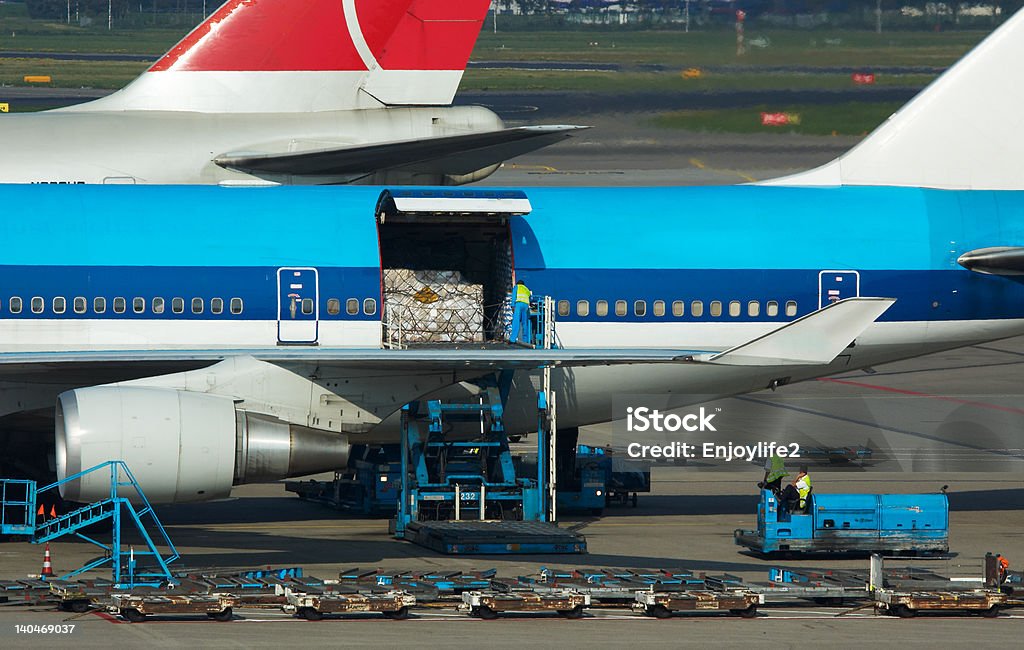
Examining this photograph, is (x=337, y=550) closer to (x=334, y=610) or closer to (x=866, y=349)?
(x=334, y=610)

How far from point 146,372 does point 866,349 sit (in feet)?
38.1

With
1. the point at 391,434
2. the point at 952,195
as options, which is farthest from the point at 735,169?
the point at 391,434

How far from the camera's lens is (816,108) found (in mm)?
46812

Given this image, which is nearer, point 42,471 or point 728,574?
point 728,574

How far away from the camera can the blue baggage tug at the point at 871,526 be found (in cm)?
2355

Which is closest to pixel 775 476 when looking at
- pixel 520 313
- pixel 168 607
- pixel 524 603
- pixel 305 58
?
pixel 520 313

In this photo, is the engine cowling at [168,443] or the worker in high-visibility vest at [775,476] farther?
the worker in high-visibility vest at [775,476]

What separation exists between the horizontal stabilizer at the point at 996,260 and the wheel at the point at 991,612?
28.7ft

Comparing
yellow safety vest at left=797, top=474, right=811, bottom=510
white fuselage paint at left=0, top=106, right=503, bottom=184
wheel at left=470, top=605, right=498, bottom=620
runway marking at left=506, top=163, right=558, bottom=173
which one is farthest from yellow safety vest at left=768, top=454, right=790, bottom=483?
runway marking at left=506, top=163, right=558, bottom=173

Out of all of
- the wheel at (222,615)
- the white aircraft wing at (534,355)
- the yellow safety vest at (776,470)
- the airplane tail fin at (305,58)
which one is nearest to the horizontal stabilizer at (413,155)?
the airplane tail fin at (305,58)

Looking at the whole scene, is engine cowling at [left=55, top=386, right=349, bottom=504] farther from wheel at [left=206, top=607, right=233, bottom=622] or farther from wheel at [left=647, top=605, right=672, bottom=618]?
wheel at [left=647, top=605, right=672, bottom=618]

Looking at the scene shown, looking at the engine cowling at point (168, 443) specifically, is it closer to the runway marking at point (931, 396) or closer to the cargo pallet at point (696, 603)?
the cargo pallet at point (696, 603)

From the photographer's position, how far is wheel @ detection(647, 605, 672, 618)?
18.8 metres

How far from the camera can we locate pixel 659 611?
61.9 ft
